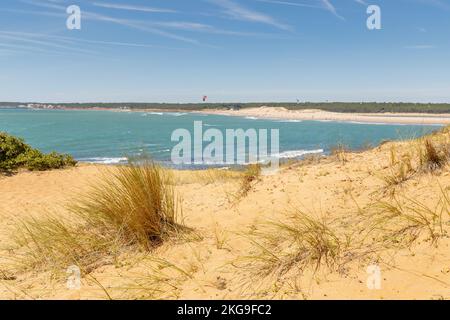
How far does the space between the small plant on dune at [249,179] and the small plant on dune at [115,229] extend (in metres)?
2.70

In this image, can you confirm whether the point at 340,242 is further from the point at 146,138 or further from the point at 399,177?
the point at 146,138

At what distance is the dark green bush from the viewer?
15758 millimetres

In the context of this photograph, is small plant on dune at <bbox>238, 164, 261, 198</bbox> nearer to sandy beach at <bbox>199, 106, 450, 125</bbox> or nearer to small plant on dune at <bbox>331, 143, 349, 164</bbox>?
small plant on dune at <bbox>331, 143, 349, 164</bbox>

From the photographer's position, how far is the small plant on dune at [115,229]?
16.1 ft

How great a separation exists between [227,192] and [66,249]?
156 inches

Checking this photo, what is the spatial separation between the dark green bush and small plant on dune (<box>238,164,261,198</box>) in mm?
11013

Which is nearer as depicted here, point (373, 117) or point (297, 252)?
point (297, 252)

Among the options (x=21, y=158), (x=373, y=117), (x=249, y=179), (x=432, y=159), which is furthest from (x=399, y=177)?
(x=373, y=117)

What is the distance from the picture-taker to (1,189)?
41.6ft

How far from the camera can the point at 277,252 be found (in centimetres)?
443

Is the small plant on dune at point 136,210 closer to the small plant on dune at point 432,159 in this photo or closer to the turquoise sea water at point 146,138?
the turquoise sea water at point 146,138

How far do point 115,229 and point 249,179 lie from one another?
415cm
